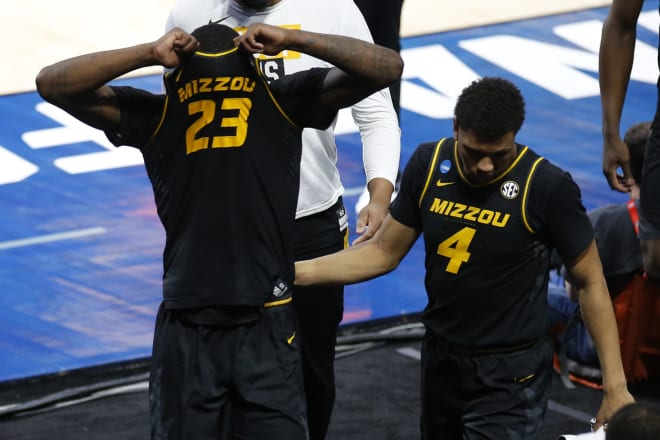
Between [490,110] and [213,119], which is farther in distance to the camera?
[490,110]

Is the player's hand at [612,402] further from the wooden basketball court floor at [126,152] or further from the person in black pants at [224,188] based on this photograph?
the wooden basketball court floor at [126,152]

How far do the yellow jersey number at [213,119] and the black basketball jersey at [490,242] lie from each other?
2.41 feet

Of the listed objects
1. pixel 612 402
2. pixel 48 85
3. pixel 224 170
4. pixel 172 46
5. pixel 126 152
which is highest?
pixel 172 46

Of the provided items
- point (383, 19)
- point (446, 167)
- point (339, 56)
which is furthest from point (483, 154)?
point (383, 19)

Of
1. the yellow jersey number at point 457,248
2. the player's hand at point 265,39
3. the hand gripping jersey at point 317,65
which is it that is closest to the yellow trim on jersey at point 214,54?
the player's hand at point 265,39

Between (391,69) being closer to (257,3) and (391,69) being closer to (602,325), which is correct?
(257,3)

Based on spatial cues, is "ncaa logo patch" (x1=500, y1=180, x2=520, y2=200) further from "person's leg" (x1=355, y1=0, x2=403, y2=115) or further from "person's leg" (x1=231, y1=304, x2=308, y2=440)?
"person's leg" (x1=355, y1=0, x2=403, y2=115)

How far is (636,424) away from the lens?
93.0 inches

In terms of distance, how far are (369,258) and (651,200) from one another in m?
0.92

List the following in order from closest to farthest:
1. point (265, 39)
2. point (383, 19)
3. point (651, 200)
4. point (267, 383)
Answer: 1. point (265, 39)
2. point (267, 383)
3. point (651, 200)
4. point (383, 19)

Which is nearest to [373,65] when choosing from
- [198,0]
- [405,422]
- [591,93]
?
[198,0]

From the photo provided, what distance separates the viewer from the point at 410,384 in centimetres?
620

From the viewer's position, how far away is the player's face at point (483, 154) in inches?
152

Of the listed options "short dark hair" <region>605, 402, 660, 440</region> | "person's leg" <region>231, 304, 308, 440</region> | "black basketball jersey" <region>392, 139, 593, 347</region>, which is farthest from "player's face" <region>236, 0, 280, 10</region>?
"short dark hair" <region>605, 402, 660, 440</region>
